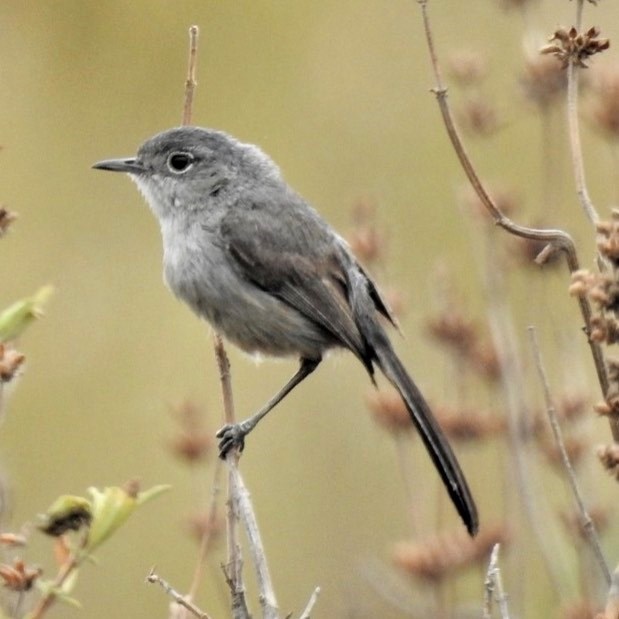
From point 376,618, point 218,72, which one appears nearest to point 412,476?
point 376,618

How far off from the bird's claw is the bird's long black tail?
0.51 meters

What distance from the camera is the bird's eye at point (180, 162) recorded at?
5305 millimetres

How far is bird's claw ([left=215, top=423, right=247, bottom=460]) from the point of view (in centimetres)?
446

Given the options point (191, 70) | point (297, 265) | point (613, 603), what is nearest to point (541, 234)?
point (613, 603)

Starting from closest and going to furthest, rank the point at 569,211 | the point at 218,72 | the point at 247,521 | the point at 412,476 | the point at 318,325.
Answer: the point at 247,521 → the point at 318,325 → the point at 412,476 → the point at 569,211 → the point at 218,72

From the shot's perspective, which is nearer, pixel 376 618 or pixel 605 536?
pixel 605 536

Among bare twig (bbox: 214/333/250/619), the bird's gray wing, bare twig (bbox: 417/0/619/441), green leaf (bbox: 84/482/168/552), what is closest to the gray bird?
the bird's gray wing

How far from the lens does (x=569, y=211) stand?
302 inches

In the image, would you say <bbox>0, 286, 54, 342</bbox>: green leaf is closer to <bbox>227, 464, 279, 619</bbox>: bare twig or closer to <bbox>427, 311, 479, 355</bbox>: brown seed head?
<bbox>227, 464, 279, 619</bbox>: bare twig

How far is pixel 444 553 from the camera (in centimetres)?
472

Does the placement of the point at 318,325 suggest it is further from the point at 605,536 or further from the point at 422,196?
the point at 422,196

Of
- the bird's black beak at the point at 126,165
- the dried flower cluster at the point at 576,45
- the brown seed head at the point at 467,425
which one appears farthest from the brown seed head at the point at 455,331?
the dried flower cluster at the point at 576,45

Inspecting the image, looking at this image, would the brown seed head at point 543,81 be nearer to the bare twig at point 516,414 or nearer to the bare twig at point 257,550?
the bare twig at point 516,414

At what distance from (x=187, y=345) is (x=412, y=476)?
249cm
